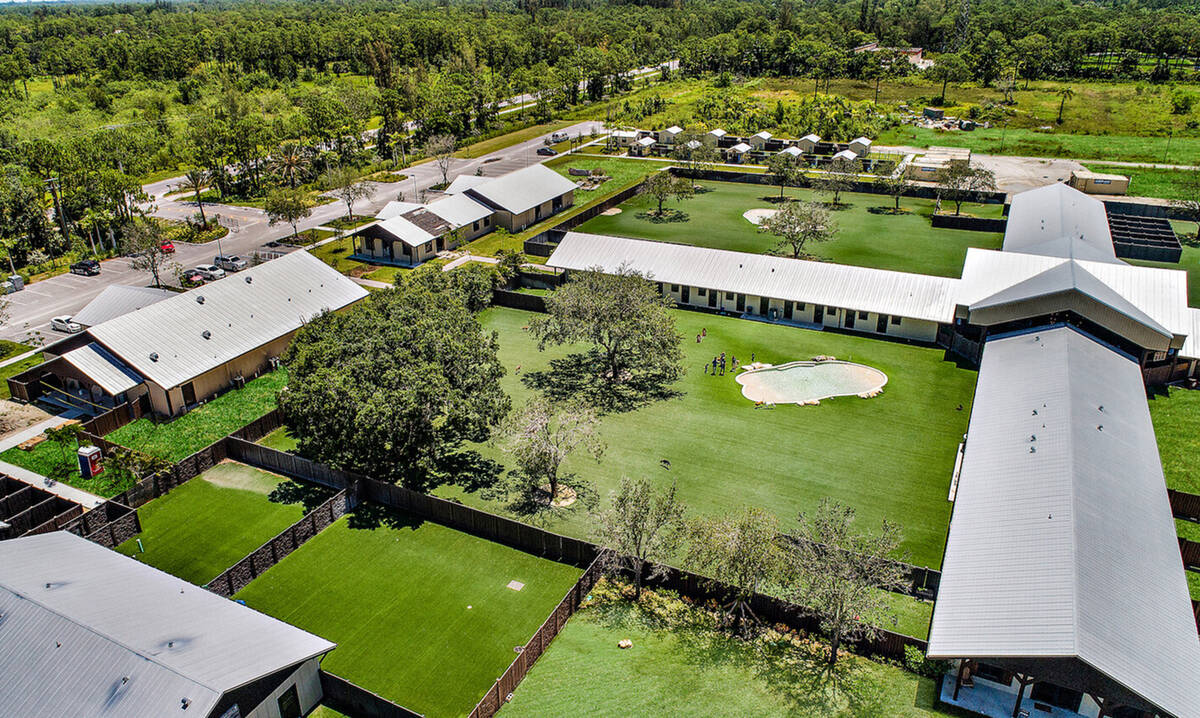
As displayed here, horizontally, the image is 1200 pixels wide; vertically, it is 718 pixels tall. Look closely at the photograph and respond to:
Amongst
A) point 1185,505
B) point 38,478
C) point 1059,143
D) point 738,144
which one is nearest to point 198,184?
point 38,478

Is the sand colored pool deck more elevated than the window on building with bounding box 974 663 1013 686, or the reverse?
the sand colored pool deck

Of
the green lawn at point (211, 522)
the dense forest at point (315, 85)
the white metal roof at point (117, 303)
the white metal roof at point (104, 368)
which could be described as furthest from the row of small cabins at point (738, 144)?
the green lawn at point (211, 522)

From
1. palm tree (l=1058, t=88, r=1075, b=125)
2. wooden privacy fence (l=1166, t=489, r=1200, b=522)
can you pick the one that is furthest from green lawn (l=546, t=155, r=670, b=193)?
palm tree (l=1058, t=88, r=1075, b=125)

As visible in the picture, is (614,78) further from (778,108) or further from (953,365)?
(953,365)

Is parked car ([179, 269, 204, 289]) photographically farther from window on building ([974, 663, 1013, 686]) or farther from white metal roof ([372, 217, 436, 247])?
window on building ([974, 663, 1013, 686])

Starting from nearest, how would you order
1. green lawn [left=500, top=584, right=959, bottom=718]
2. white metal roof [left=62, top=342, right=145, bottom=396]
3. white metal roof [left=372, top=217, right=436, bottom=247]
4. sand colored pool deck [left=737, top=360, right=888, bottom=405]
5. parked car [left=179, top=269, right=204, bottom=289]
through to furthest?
green lawn [left=500, top=584, right=959, bottom=718], white metal roof [left=62, top=342, right=145, bottom=396], sand colored pool deck [left=737, top=360, right=888, bottom=405], parked car [left=179, top=269, right=204, bottom=289], white metal roof [left=372, top=217, right=436, bottom=247]

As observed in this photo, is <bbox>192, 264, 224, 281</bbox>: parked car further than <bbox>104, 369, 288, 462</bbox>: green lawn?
Yes

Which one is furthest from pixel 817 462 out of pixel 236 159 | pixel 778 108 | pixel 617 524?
pixel 778 108

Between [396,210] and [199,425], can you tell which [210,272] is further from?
[199,425]
